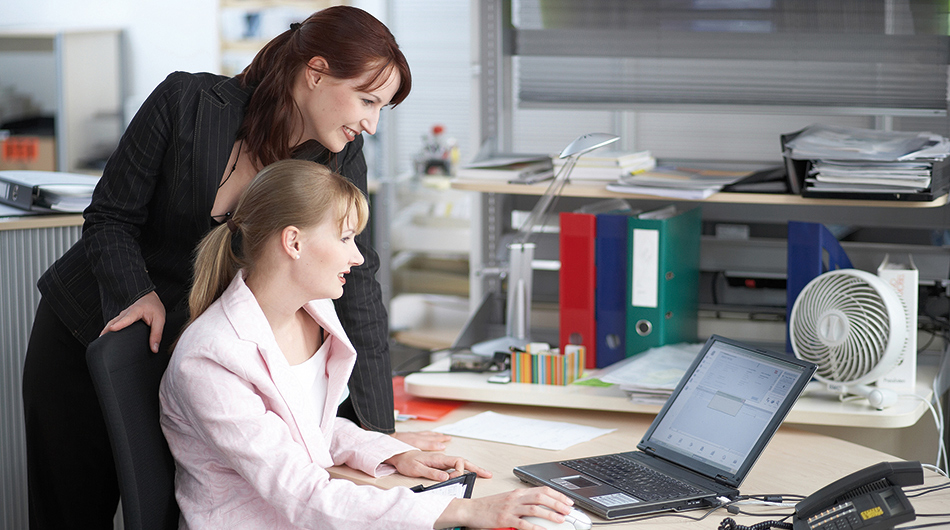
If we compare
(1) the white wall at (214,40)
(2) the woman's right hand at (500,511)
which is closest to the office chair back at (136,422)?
(2) the woman's right hand at (500,511)

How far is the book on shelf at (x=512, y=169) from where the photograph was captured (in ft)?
6.49

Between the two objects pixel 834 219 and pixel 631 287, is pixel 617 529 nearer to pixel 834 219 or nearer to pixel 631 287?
pixel 631 287

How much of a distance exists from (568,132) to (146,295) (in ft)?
4.30

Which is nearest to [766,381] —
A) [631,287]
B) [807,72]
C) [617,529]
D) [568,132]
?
[617,529]

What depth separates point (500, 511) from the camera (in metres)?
1.19

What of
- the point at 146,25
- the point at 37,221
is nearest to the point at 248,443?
the point at 37,221

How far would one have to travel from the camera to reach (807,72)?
79.2 inches

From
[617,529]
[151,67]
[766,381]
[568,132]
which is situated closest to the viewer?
[617,529]

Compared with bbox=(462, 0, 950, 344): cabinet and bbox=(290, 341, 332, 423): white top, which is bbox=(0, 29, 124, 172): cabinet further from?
bbox=(290, 341, 332, 423): white top

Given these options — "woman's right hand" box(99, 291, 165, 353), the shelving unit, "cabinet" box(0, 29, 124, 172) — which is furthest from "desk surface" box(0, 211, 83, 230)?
"cabinet" box(0, 29, 124, 172)

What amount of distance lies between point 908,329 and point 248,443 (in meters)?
1.21

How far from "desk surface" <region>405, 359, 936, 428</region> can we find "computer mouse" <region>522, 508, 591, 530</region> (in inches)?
19.0

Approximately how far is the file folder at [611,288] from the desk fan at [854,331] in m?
0.37

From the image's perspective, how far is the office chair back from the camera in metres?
1.16
